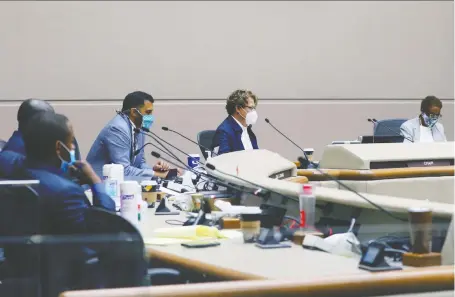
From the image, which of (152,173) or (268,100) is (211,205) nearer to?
(152,173)

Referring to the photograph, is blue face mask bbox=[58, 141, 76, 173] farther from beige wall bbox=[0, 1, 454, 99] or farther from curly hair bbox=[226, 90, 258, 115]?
beige wall bbox=[0, 1, 454, 99]

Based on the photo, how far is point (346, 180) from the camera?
10.2 ft

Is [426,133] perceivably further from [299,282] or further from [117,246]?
[299,282]

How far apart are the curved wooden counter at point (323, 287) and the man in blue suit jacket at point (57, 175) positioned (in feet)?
2.79

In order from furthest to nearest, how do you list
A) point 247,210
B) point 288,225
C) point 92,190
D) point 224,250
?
1. point 92,190
2. point 247,210
3. point 288,225
4. point 224,250

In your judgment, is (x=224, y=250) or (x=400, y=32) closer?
(x=224, y=250)

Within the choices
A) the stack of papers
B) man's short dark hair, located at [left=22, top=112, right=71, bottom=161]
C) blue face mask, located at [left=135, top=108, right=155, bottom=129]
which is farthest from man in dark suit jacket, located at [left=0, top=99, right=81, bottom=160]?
blue face mask, located at [left=135, top=108, right=155, bottom=129]

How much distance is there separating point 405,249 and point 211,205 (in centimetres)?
107

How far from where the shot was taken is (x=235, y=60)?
6266 mm

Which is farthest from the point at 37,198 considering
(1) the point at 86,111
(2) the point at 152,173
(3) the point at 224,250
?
(1) the point at 86,111

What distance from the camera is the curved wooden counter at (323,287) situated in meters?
1.33

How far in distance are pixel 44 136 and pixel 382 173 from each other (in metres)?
1.40

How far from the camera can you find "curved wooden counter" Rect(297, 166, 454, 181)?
3.14 m

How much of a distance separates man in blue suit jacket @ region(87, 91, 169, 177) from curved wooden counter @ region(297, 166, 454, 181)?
1026 millimetres
